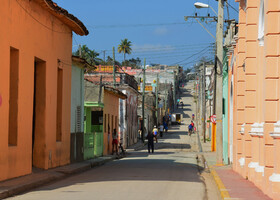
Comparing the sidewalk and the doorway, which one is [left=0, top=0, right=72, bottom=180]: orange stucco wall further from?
the sidewalk

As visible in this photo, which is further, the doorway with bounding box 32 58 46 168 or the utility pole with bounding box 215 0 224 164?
the utility pole with bounding box 215 0 224 164

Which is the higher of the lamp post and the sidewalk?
the lamp post

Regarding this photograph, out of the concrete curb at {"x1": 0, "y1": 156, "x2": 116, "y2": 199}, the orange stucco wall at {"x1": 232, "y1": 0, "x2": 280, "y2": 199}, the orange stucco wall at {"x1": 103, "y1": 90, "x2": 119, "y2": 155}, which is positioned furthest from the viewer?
the orange stucco wall at {"x1": 103, "y1": 90, "x2": 119, "y2": 155}

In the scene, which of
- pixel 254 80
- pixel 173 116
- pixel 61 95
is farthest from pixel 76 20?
pixel 173 116

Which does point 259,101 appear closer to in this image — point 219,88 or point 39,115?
point 39,115

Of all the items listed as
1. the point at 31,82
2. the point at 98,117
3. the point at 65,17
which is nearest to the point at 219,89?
the point at 65,17

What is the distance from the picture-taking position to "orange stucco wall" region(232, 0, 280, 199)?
1306 cm

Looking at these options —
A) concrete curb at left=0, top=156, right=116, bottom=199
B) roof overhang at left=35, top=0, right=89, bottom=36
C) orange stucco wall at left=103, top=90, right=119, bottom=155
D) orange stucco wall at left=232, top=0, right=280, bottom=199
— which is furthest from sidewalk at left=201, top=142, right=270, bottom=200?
orange stucco wall at left=103, top=90, right=119, bottom=155

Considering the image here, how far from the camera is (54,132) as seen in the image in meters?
23.8

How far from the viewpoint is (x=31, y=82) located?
1992 centimetres

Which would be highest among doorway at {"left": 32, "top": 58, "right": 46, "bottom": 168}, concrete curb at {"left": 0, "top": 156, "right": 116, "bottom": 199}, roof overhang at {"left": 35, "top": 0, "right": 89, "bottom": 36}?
roof overhang at {"left": 35, "top": 0, "right": 89, "bottom": 36}

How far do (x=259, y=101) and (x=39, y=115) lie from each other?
8920 millimetres

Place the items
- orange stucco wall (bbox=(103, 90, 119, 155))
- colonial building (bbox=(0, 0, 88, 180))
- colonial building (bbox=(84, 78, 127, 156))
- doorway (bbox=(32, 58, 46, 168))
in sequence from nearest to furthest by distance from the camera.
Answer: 1. colonial building (bbox=(0, 0, 88, 180))
2. doorway (bbox=(32, 58, 46, 168))
3. colonial building (bbox=(84, 78, 127, 156))
4. orange stucco wall (bbox=(103, 90, 119, 155))

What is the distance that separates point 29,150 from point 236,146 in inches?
303
